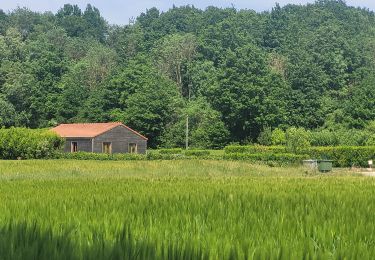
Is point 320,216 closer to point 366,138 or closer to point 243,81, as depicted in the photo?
point 366,138

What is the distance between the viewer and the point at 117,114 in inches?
3322

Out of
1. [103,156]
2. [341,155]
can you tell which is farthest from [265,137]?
[103,156]

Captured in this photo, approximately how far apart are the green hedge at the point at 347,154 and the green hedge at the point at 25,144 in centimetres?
2234

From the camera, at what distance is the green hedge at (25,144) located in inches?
2016

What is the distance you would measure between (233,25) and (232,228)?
5156 inches

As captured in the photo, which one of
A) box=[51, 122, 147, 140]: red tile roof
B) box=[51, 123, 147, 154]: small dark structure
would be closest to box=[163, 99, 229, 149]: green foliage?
box=[51, 123, 147, 154]: small dark structure

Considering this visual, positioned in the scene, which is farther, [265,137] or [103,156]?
[265,137]

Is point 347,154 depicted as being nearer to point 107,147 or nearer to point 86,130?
point 107,147

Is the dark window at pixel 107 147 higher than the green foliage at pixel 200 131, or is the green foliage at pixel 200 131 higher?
the green foliage at pixel 200 131

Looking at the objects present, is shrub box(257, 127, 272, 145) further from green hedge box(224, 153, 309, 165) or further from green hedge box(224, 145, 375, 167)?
green hedge box(224, 153, 309, 165)

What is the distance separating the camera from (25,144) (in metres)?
51.3

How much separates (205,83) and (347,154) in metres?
54.6

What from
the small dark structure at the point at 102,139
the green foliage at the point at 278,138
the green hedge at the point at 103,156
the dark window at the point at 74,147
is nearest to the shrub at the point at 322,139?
the green foliage at the point at 278,138

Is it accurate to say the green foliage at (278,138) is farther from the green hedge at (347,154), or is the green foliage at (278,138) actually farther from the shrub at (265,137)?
the green hedge at (347,154)
